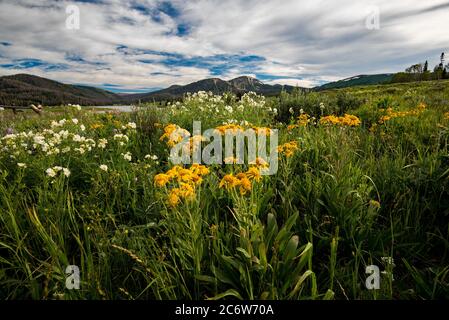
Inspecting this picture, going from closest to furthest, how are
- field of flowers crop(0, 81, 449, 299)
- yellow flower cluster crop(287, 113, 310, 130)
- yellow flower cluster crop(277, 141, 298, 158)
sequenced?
field of flowers crop(0, 81, 449, 299) < yellow flower cluster crop(277, 141, 298, 158) < yellow flower cluster crop(287, 113, 310, 130)

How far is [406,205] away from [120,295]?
2875 mm

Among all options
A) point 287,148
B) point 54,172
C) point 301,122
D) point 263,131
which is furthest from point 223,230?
point 301,122

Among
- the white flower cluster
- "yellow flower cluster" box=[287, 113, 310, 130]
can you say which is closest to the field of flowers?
the white flower cluster

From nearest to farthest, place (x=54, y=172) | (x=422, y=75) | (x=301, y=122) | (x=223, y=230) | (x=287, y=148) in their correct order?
(x=223, y=230) < (x=54, y=172) < (x=287, y=148) < (x=301, y=122) < (x=422, y=75)

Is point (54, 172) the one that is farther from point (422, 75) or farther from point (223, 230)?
point (422, 75)

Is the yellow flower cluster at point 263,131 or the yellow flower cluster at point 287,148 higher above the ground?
the yellow flower cluster at point 263,131

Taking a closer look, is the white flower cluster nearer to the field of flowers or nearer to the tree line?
the field of flowers

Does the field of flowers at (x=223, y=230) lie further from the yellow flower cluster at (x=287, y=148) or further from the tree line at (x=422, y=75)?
the tree line at (x=422, y=75)

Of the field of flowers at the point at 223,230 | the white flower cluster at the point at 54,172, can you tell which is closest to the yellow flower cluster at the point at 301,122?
the field of flowers at the point at 223,230

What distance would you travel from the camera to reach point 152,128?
18.2 ft

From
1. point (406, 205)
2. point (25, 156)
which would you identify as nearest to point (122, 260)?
point (25, 156)

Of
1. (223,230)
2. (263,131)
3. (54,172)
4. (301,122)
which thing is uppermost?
(301,122)
